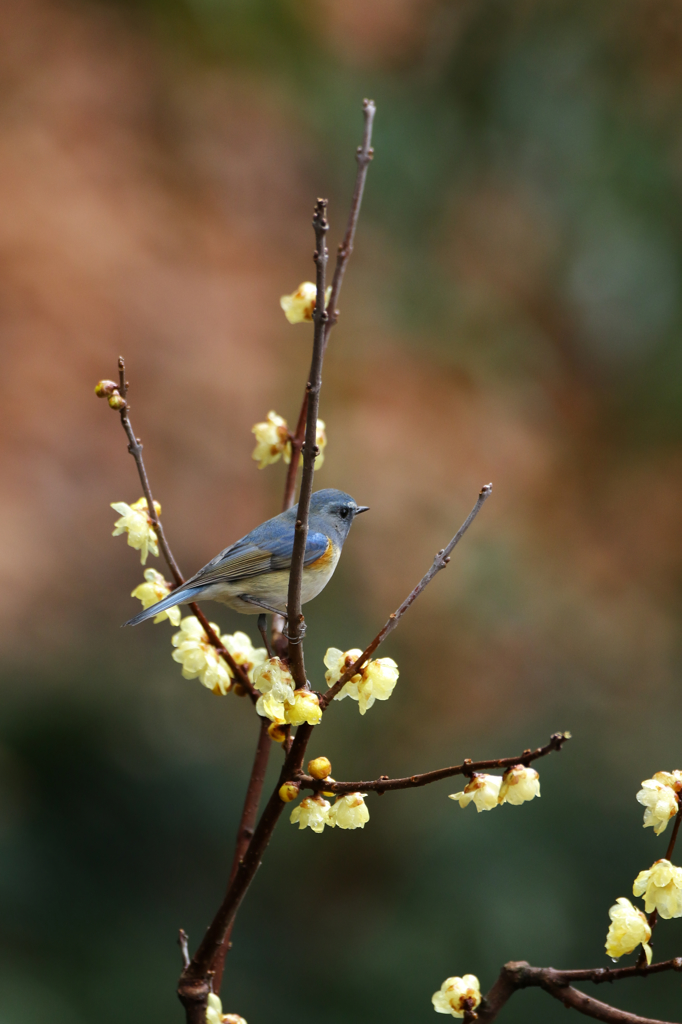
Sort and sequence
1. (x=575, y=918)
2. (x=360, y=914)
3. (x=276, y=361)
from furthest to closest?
(x=276, y=361) < (x=360, y=914) < (x=575, y=918)

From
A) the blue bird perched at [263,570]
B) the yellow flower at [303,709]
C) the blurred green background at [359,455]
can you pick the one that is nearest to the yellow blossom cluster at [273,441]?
the blue bird perched at [263,570]

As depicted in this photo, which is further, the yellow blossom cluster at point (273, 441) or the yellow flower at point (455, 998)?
the yellow blossom cluster at point (273, 441)

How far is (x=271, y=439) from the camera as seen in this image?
1566 millimetres

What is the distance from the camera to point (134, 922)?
9.71 ft

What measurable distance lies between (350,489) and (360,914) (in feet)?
7.43

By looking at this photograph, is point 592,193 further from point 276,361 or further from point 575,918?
point 575,918

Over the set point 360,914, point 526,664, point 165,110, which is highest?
point 165,110

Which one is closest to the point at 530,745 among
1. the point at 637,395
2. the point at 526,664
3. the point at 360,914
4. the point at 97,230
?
the point at 360,914

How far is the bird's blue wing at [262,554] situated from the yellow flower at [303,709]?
2.29ft

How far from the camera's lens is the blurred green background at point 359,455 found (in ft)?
9.81

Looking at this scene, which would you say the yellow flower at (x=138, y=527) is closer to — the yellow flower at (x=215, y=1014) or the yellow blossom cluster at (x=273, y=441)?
the yellow blossom cluster at (x=273, y=441)

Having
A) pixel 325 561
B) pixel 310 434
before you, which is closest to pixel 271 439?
pixel 325 561

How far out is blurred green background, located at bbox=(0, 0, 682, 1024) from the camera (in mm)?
2990

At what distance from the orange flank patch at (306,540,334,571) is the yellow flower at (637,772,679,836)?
3.06 feet
